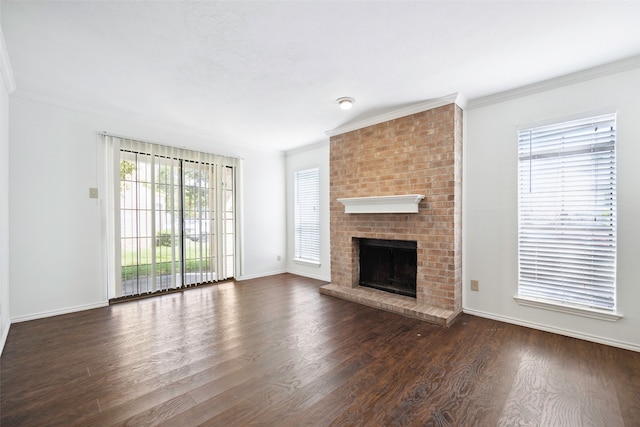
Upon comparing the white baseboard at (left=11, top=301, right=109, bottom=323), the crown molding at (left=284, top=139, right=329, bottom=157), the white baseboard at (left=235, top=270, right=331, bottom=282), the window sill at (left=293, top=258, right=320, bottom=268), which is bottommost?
the white baseboard at (left=235, top=270, right=331, bottom=282)

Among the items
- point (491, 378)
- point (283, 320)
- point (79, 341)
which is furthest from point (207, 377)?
point (491, 378)

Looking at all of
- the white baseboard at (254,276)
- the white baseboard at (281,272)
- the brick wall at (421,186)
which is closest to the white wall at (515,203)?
the brick wall at (421,186)

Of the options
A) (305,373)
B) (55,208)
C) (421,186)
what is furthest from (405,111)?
(55,208)

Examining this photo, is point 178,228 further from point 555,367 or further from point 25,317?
point 555,367

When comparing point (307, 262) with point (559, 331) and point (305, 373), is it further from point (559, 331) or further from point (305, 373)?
point (559, 331)

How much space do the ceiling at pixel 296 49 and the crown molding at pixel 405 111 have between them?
82mm

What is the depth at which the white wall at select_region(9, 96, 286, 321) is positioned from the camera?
10.3ft

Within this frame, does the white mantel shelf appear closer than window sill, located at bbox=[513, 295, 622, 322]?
No

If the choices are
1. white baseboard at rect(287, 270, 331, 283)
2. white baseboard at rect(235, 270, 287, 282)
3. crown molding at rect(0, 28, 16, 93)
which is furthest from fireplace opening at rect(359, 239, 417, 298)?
crown molding at rect(0, 28, 16, 93)

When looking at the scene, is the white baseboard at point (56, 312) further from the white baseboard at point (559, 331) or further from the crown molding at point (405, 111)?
the white baseboard at point (559, 331)

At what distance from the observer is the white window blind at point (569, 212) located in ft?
8.41

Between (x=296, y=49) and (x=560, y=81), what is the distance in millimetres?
2642

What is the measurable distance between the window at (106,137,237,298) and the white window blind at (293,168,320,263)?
127 centimetres

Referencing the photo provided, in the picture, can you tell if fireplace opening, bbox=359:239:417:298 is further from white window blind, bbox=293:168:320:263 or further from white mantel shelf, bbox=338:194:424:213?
white window blind, bbox=293:168:320:263
